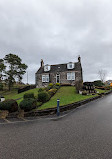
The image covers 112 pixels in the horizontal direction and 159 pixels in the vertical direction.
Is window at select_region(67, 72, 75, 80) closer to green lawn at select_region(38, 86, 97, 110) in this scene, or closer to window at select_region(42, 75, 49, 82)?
window at select_region(42, 75, 49, 82)

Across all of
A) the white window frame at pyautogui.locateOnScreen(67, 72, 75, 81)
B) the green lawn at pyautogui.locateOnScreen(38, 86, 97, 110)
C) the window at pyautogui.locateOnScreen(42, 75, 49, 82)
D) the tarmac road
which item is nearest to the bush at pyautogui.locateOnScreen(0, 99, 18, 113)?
the green lawn at pyautogui.locateOnScreen(38, 86, 97, 110)

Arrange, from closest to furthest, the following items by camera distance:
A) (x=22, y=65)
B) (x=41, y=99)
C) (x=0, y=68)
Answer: (x=41, y=99)
(x=0, y=68)
(x=22, y=65)

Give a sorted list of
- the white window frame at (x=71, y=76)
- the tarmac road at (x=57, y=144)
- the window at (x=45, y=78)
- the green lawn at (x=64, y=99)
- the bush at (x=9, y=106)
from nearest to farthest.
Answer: the tarmac road at (x=57, y=144) < the bush at (x=9, y=106) < the green lawn at (x=64, y=99) < the white window frame at (x=71, y=76) < the window at (x=45, y=78)

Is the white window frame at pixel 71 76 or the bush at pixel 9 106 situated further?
the white window frame at pixel 71 76

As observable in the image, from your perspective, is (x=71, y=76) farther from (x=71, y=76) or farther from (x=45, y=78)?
(x=45, y=78)

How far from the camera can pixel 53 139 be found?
3.06 metres

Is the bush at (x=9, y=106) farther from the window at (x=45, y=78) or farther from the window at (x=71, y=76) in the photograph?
the window at (x=45, y=78)

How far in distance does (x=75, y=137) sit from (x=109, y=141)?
1.15 meters

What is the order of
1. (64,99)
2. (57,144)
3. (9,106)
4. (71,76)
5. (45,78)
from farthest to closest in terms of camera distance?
(45,78) < (71,76) < (64,99) < (9,106) < (57,144)

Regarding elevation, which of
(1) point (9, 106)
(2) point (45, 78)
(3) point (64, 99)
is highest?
(2) point (45, 78)

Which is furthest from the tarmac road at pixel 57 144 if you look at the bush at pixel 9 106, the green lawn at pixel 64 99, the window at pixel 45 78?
the window at pixel 45 78

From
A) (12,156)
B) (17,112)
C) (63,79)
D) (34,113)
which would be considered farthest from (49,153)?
(63,79)

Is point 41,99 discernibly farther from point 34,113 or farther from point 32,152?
point 32,152

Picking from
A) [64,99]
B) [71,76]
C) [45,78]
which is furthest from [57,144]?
[45,78]
